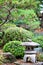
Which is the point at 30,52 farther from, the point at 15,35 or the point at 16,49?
the point at 15,35

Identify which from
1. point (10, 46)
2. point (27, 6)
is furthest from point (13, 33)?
Answer: point (27, 6)

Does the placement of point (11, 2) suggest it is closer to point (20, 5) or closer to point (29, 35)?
point (20, 5)

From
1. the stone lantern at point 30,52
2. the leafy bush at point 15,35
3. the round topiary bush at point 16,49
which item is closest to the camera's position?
the stone lantern at point 30,52

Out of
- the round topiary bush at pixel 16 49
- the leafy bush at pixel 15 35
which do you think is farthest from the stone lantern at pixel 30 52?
the leafy bush at pixel 15 35

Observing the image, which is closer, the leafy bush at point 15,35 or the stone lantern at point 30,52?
the stone lantern at point 30,52

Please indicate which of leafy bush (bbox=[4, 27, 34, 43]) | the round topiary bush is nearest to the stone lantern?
the round topiary bush

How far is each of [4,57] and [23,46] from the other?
106 cm

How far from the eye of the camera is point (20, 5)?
A: 848 centimetres

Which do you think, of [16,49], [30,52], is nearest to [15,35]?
[16,49]

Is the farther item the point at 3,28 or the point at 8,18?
the point at 3,28

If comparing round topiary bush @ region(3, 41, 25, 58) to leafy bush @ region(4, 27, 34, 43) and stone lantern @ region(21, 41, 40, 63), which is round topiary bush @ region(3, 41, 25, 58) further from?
leafy bush @ region(4, 27, 34, 43)

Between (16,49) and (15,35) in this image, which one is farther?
(15,35)

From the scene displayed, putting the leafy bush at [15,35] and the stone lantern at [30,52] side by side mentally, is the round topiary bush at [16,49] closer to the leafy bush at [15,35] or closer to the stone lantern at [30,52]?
the stone lantern at [30,52]

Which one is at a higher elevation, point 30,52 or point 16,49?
point 16,49
